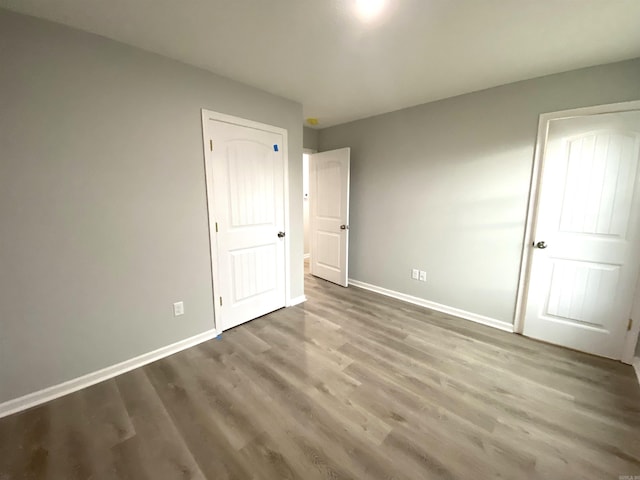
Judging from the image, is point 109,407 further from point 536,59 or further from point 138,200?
point 536,59

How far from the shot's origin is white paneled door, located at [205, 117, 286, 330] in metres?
2.29

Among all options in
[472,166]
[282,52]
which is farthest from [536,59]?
[282,52]

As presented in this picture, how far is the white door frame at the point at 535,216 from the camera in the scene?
196cm

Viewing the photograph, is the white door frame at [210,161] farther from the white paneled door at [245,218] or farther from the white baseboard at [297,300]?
the white baseboard at [297,300]

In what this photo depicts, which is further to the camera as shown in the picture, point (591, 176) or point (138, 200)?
point (591, 176)

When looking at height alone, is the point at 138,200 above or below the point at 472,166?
below

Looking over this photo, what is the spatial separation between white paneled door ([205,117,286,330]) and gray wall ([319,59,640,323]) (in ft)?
4.37

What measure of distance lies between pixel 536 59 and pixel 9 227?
373 centimetres

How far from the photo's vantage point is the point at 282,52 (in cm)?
186

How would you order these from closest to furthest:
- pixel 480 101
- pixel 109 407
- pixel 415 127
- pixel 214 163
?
pixel 109 407 → pixel 214 163 → pixel 480 101 → pixel 415 127

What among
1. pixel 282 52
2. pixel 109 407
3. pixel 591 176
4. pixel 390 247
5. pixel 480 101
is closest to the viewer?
pixel 109 407

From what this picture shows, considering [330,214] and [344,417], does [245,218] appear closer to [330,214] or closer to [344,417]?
[330,214]

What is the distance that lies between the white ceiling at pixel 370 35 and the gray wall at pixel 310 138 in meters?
1.50

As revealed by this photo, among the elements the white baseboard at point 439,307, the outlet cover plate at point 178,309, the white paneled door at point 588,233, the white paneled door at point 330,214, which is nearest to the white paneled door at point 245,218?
the outlet cover plate at point 178,309
